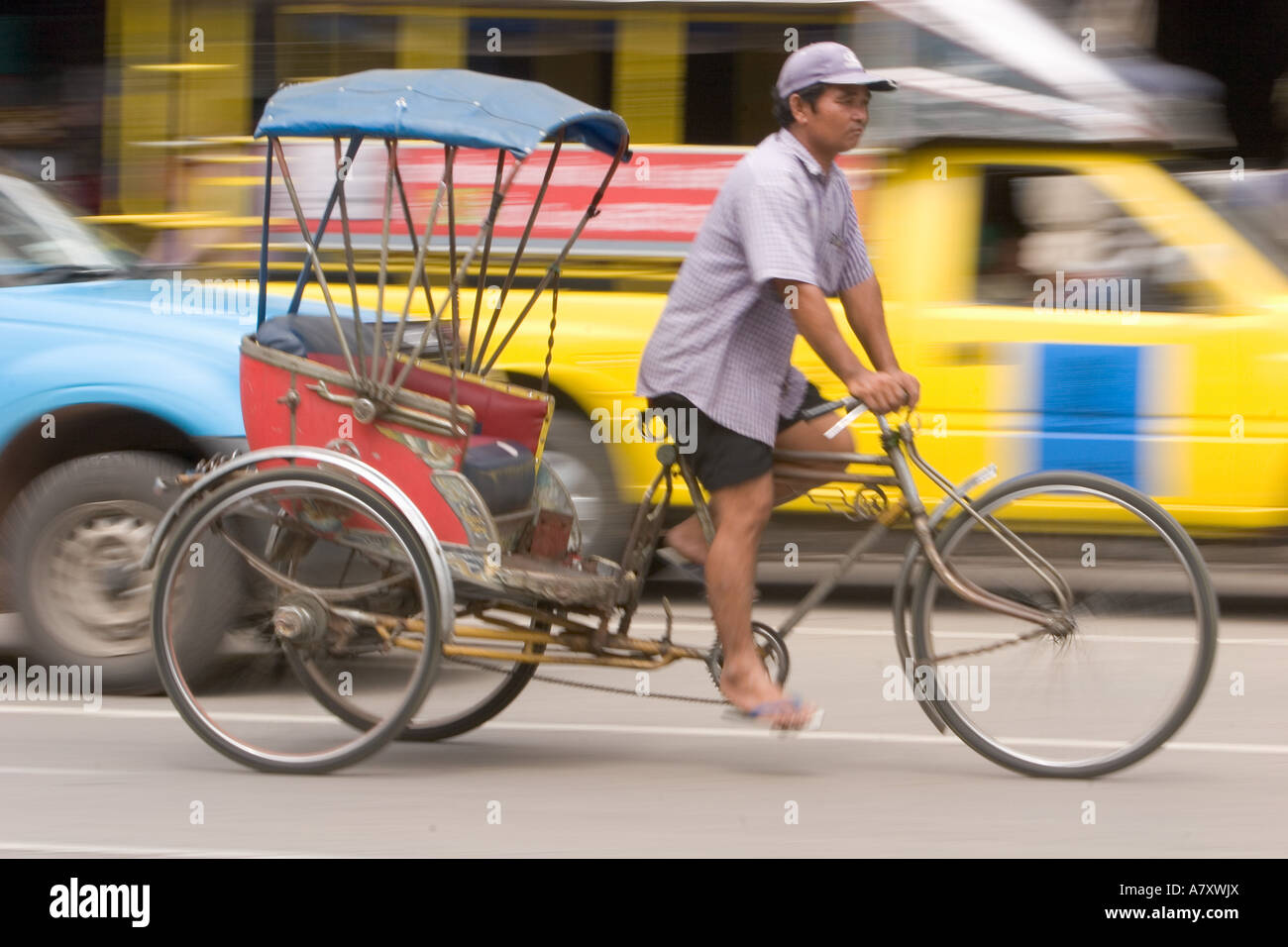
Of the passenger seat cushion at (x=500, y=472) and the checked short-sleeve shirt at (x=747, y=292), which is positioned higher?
the checked short-sleeve shirt at (x=747, y=292)

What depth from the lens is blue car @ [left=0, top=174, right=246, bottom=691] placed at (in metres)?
5.63

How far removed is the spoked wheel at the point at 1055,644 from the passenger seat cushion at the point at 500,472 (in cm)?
108

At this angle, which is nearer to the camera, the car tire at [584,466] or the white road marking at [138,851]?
the white road marking at [138,851]

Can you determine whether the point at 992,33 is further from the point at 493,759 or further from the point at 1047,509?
the point at 493,759

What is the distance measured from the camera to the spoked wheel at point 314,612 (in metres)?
4.55

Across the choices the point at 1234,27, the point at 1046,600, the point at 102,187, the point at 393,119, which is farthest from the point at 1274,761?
the point at 1234,27

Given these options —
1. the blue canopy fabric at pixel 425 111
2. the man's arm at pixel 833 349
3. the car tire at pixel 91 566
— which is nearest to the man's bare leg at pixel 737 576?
the man's arm at pixel 833 349

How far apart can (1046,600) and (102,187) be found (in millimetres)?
5475

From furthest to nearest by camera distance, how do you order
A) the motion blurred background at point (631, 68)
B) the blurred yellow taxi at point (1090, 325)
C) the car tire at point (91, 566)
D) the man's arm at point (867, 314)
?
the motion blurred background at point (631, 68)
the blurred yellow taxi at point (1090, 325)
the car tire at point (91, 566)
the man's arm at point (867, 314)

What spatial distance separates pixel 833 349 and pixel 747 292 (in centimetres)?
A: 28

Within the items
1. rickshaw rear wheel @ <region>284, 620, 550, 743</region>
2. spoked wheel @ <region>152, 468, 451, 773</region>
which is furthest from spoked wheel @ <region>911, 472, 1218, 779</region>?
spoked wheel @ <region>152, 468, 451, 773</region>

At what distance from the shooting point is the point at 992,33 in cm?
751

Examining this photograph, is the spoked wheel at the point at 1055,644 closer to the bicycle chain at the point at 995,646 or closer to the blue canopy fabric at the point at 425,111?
the bicycle chain at the point at 995,646

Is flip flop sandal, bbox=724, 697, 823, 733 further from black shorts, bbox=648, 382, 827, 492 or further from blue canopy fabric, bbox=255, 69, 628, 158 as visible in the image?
blue canopy fabric, bbox=255, 69, 628, 158
